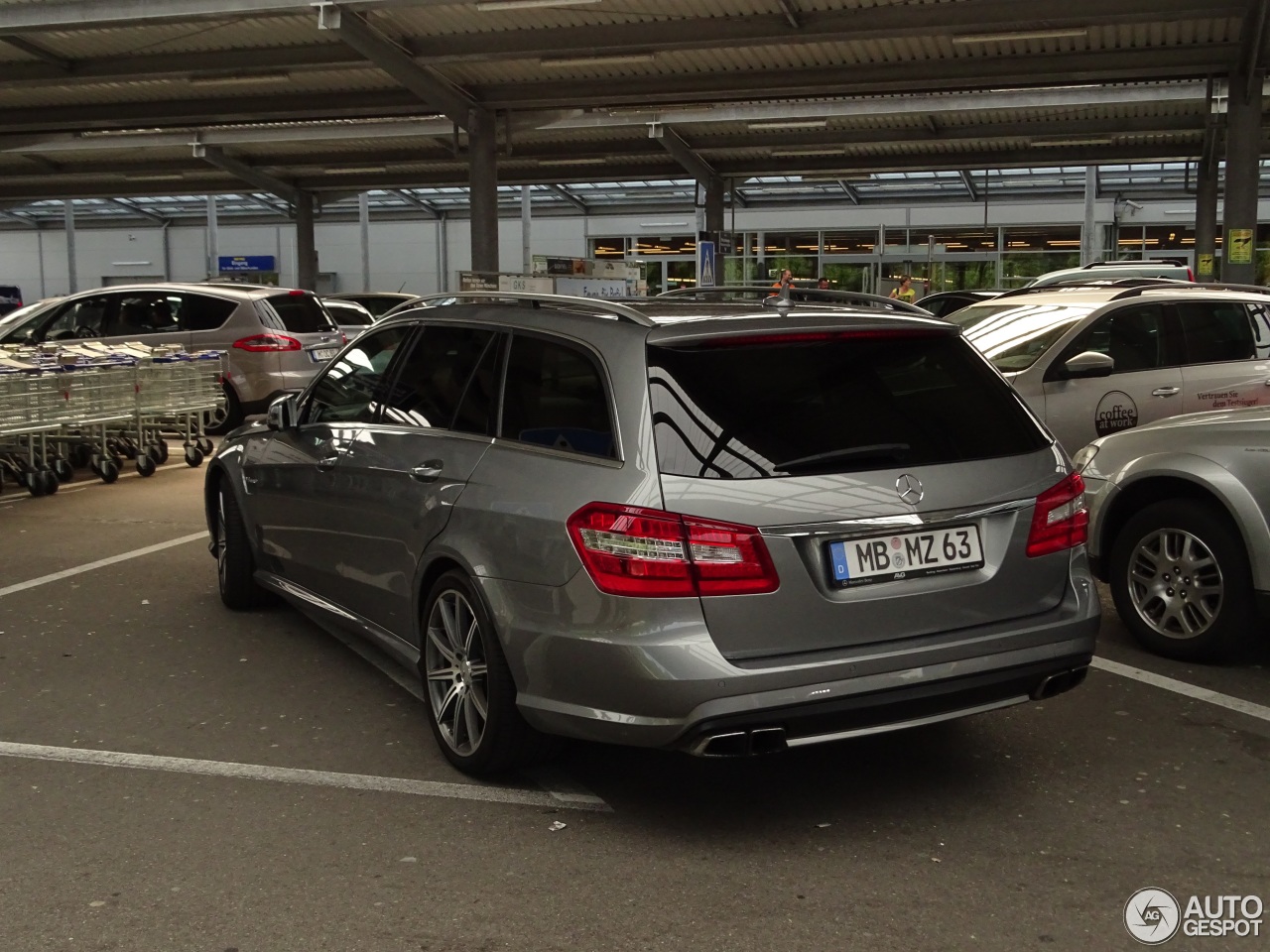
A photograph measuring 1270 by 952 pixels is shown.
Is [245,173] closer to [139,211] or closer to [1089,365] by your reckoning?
[139,211]

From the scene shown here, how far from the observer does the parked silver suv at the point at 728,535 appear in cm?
377

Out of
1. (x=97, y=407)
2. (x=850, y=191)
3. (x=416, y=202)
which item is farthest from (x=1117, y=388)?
(x=416, y=202)

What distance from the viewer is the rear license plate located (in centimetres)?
386

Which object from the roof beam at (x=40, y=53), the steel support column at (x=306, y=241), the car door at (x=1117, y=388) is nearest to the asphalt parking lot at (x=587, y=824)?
the car door at (x=1117, y=388)

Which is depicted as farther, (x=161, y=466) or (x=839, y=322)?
(x=161, y=466)

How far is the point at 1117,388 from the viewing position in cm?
934

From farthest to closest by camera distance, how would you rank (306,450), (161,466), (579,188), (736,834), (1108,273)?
1. (579,188)
2. (1108,273)
3. (161,466)
4. (306,450)
5. (736,834)

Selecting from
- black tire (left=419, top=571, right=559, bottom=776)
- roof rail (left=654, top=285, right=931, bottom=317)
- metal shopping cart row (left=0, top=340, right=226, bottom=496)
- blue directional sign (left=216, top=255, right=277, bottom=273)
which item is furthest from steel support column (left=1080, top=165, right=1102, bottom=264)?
black tire (left=419, top=571, right=559, bottom=776)

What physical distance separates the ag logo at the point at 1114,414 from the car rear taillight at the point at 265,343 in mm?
9289

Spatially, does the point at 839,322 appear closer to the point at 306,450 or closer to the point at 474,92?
the point at 306,450

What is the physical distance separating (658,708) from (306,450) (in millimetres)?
2651

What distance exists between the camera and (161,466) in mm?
13484

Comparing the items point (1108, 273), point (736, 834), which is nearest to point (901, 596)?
point (736, 834)

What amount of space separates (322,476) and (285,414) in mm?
678
